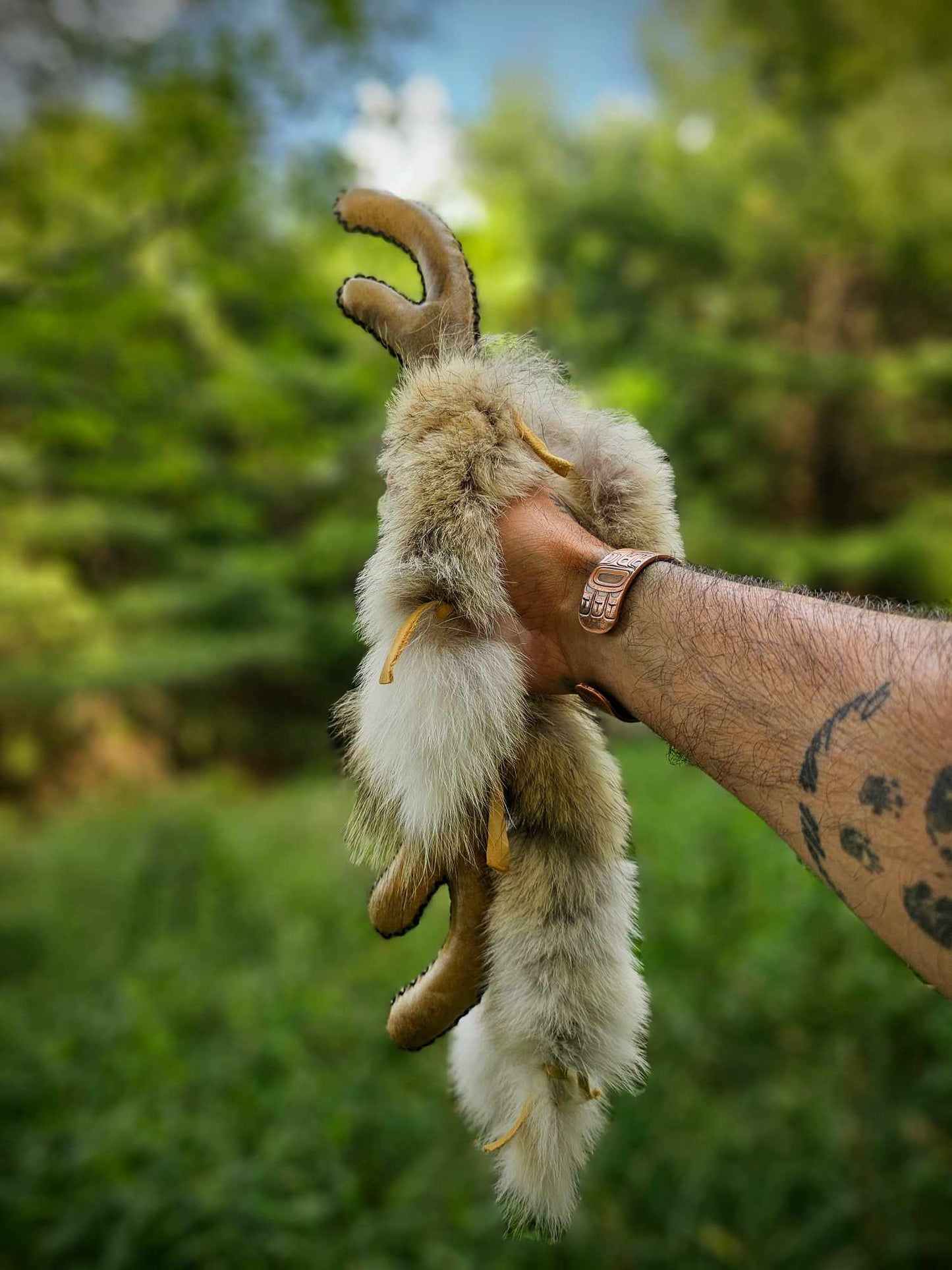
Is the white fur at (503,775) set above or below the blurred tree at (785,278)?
below

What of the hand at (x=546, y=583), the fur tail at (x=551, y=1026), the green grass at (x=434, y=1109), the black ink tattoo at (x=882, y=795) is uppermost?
the hand at (x=546, y=583)

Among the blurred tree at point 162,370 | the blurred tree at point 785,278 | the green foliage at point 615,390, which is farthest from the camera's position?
the blurred tree at point 785,278

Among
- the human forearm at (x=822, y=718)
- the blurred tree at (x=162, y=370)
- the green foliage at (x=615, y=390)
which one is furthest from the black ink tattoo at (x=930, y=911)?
the green foliage at (x=615, y=390)

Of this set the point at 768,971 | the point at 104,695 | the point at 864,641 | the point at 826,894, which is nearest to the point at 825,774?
the point at 864,641

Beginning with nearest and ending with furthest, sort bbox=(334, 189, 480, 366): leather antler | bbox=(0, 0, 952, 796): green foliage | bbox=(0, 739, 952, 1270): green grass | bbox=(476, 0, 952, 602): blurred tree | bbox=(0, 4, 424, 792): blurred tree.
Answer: bbox=(334, 189, 480, 366): leather antler < bbox=(0, 739, 952, 1270): green grass < bbox=(0, 4, 424, 792): blurred tree < bbox=(0, 0, 952, 796): green foliage < bbox=(476, 0, 952, 602): blurred tree

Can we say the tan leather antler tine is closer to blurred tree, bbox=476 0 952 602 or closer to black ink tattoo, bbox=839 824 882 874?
black ink tattoo, bbox=839 824 882 874

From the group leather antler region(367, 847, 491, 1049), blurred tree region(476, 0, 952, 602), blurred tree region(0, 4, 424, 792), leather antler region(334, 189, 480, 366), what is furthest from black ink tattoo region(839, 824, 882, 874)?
blurred tree region(476, 0, 952, 602)

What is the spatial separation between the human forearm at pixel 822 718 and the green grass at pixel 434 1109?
263cm

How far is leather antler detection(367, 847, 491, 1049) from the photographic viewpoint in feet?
3.36

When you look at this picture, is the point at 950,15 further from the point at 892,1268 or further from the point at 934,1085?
the point at 892,1268

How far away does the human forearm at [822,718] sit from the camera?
2.52 feet

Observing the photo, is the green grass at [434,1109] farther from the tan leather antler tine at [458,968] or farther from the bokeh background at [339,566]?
the tan leather antler tine at [458,968]

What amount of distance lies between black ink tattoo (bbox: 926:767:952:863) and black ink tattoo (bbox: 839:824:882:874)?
6cm

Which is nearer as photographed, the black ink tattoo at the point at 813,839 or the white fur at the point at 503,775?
the black ink tattoo at the point at 813,839
